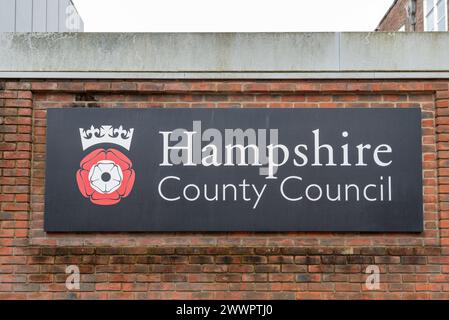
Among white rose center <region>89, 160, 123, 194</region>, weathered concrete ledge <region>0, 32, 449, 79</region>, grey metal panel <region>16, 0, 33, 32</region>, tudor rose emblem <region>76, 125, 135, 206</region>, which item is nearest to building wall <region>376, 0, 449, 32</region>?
grey metal panel <region>16, 0, 33, 32</region>

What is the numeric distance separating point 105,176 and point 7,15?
27.4ft

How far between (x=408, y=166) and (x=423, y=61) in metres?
1.04

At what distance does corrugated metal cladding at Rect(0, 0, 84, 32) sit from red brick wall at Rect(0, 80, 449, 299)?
724 cm

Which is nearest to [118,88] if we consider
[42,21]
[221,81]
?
[221,81]

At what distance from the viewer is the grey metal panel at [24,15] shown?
14727 millimetres

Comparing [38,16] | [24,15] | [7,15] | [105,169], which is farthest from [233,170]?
[38,16]

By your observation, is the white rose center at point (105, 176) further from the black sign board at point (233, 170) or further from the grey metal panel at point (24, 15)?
the grey metal panel at point (24, 15)

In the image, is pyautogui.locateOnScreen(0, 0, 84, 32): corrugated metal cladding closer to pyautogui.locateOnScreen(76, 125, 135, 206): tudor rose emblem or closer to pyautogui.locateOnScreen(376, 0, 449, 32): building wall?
pyautogui.locateOnScreen(76, 125, 135, 206): tudor rose emblem

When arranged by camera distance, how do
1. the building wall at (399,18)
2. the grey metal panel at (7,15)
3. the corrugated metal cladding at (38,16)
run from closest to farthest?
the grey metal panel at (7,15) < the corrugated metal cladding at (38,16) < the building wall at (399,18)

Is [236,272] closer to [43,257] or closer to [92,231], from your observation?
[92,231]

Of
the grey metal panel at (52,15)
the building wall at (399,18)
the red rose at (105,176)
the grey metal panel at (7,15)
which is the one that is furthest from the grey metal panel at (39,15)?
the building wall at (399,18)

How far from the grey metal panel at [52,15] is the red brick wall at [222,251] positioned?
12.4 meters

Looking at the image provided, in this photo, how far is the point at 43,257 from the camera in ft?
21.6
